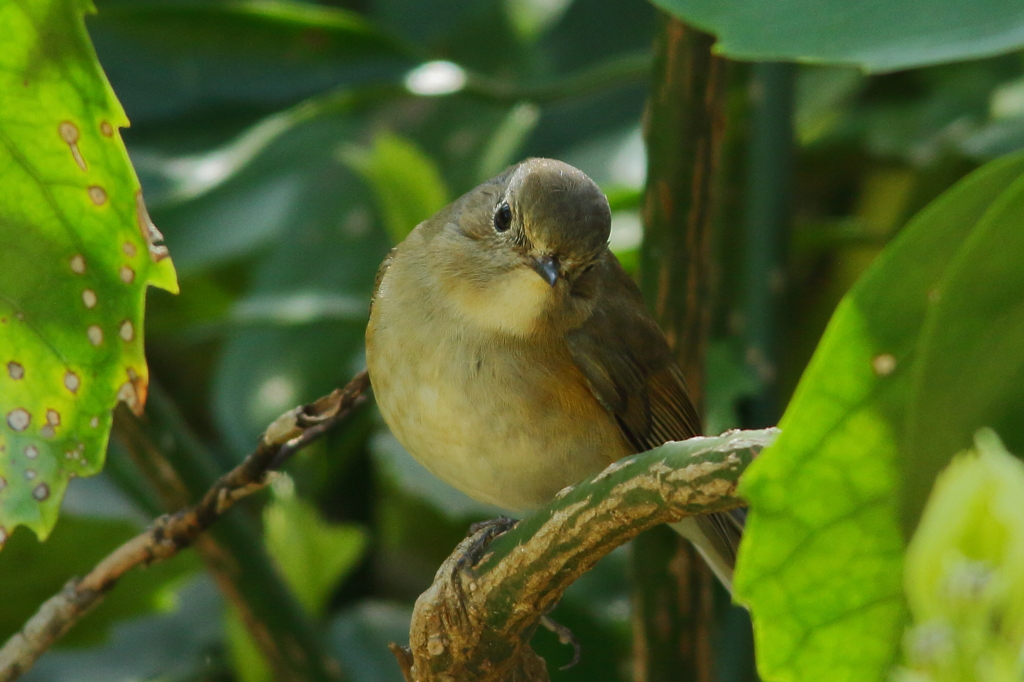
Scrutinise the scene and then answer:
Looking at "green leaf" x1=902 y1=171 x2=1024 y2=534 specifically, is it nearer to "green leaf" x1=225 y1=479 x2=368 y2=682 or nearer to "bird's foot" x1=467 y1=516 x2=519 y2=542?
"bird's foot" x1=467 y1=516 x2=519 y2=542

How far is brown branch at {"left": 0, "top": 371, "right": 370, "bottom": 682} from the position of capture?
1.71m

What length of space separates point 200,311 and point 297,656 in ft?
5.92

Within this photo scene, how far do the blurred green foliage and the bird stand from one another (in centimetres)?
29

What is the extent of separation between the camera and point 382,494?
3865 mm

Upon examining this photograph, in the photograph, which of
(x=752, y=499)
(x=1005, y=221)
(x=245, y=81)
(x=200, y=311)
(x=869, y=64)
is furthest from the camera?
(x=200, y=311)

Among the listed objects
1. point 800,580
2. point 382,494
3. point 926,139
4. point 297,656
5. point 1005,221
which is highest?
point 1005,221

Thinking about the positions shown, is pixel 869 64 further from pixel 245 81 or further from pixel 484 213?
pixel 245 81

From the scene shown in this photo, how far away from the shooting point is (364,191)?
3672 millimetres

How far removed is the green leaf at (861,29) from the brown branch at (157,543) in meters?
0.78

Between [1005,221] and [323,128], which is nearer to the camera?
[1005,221]

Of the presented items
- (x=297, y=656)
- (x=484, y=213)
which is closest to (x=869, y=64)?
(x=484, y=213)

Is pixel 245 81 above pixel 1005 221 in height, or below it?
below

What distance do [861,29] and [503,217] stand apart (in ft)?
3.79

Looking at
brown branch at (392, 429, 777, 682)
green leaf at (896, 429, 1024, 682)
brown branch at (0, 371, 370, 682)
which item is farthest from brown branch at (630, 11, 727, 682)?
green leaf at (896, 429, 1024, 682)
